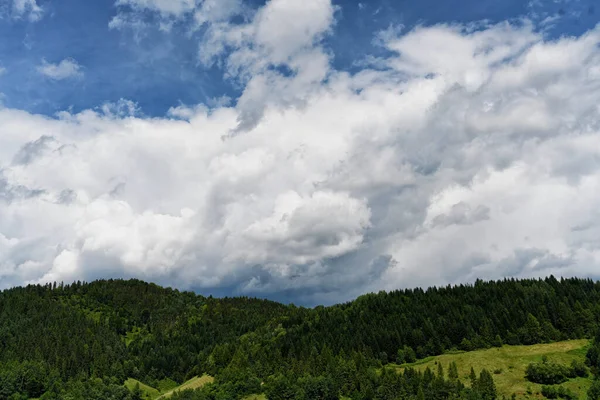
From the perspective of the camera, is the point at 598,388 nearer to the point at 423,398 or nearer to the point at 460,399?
the point at 460,399

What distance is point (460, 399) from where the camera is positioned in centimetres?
19625

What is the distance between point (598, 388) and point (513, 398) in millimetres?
35894

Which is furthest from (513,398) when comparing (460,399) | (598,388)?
(598,388)

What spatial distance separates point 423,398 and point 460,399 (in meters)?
14.9

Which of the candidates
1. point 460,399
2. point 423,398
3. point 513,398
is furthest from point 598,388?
point 423,398

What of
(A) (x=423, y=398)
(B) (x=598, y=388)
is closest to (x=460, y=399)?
(A) (x=423, y=398)

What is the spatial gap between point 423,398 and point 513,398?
121 feet

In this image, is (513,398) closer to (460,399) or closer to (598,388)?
(460,399)

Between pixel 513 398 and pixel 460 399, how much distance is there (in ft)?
73.2

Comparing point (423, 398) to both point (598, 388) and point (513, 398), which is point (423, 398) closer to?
point (513, 398)

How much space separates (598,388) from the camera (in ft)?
647

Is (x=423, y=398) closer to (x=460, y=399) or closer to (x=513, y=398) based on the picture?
(x=460, y=399)

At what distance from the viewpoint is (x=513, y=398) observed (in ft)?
646
